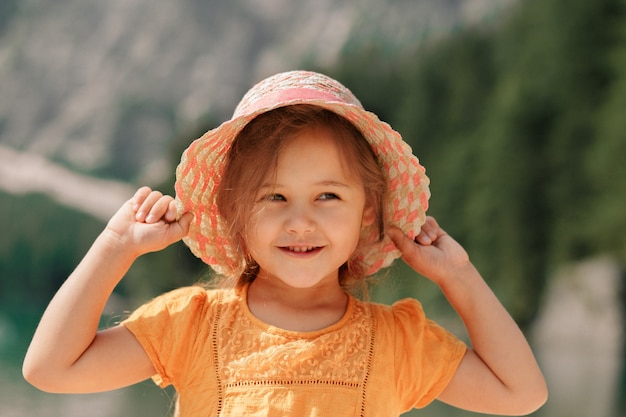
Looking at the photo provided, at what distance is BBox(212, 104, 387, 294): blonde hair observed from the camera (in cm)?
108

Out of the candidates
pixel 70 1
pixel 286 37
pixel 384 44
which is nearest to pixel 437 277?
pixel 384 44

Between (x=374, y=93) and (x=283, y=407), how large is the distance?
684 cm

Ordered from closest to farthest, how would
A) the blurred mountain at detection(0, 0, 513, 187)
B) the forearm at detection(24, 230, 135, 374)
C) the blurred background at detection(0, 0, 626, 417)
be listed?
the forearm at detection(24, 230, 135, 374) → the blurred background at detection(0, 0, 626, 417) → the blurred mountain at detection(0, 0, 513, 187)

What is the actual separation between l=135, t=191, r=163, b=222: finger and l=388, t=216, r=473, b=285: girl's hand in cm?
33

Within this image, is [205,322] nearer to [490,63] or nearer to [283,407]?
[283,407]

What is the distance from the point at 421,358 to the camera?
1.11 m

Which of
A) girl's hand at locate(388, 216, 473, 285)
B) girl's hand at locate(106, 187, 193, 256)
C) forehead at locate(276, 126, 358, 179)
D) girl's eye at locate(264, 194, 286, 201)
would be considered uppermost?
forehead at locate(276, 126, 358, 179)

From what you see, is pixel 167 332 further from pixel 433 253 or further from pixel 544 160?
pixel 544 160

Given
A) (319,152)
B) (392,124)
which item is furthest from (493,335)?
(392,124)

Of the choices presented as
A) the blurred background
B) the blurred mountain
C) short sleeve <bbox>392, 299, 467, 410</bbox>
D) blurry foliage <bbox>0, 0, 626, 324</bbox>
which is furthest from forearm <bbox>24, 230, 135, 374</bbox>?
the blurred mountain

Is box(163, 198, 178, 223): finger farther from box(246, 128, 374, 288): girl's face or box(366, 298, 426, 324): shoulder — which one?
box(366, 298, 426, 324): shoulder

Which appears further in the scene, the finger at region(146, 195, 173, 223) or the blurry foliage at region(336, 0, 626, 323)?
the blurry foliage at region(336, 0, 626, 323)

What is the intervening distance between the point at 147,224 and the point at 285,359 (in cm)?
24

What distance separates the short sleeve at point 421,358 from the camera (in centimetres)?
110
